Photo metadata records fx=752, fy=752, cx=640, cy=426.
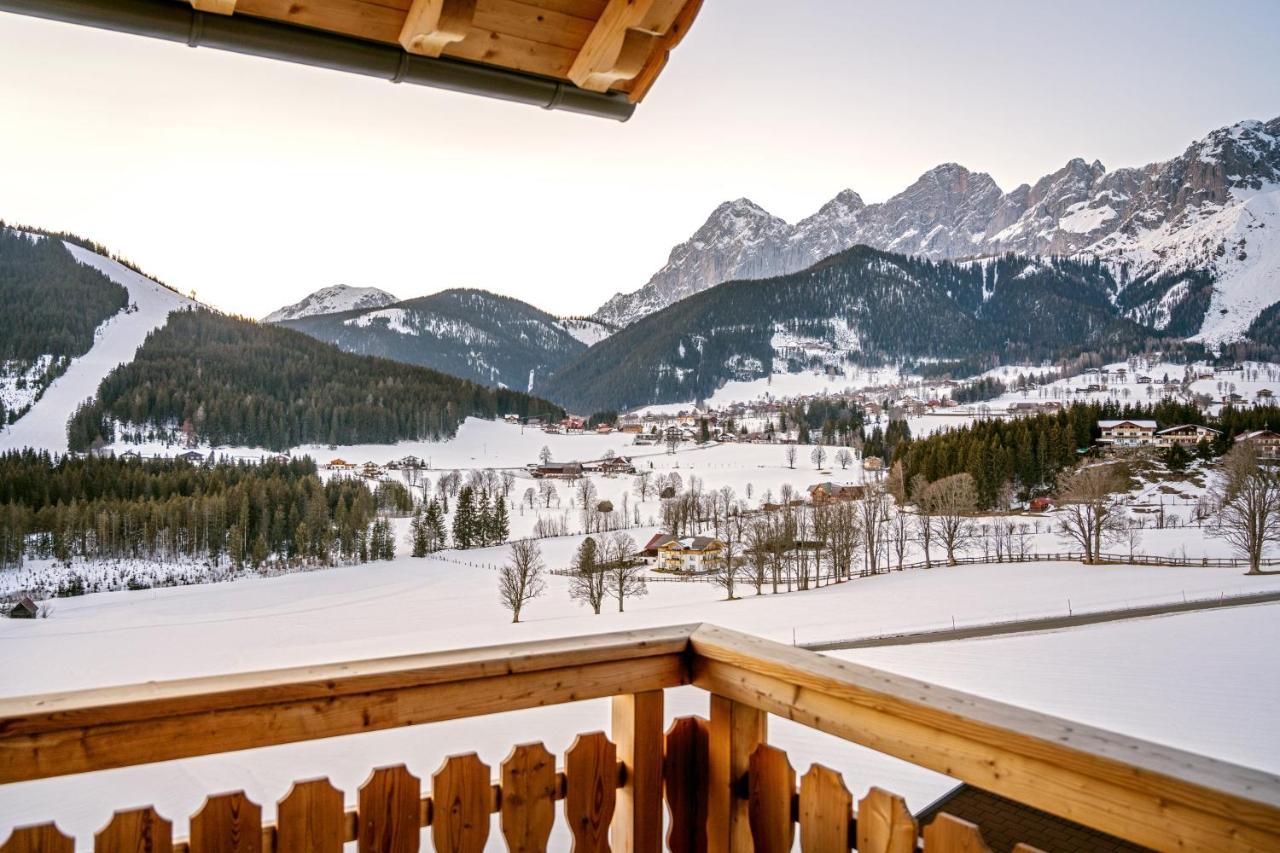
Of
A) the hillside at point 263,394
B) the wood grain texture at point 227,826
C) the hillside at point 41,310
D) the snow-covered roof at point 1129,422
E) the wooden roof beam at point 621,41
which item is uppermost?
the hillside at point 41,310

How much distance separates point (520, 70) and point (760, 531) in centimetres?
3538

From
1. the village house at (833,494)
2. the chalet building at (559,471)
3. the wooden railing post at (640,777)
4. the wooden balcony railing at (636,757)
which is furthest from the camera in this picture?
the chalet building at (559,471)

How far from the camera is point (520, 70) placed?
1.96m

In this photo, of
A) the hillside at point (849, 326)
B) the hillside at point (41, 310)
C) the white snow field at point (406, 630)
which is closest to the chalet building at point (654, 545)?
the white snow field at point (406, 630)

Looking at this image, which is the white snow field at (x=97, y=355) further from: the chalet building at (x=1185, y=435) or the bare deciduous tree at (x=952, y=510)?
the chalet building at (x=1185, y=435)

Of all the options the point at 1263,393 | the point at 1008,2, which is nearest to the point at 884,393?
the point at 1263,393

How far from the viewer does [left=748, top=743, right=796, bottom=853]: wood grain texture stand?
1551 mm

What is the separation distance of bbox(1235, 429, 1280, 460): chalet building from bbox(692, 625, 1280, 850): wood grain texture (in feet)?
172

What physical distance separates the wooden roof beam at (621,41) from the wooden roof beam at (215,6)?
2.58 ft

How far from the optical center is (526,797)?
1.51 meters

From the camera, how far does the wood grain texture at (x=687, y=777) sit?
1.72 metres

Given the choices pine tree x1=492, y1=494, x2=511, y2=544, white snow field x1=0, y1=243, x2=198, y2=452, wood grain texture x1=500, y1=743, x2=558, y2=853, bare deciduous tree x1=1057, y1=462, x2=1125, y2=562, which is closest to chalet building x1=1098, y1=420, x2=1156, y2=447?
bare deciduous tree x1=1057, y1=462, x2=1125, y2=562

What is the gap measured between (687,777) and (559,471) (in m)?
72.5

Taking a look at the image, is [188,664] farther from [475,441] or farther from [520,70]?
[475,441]
